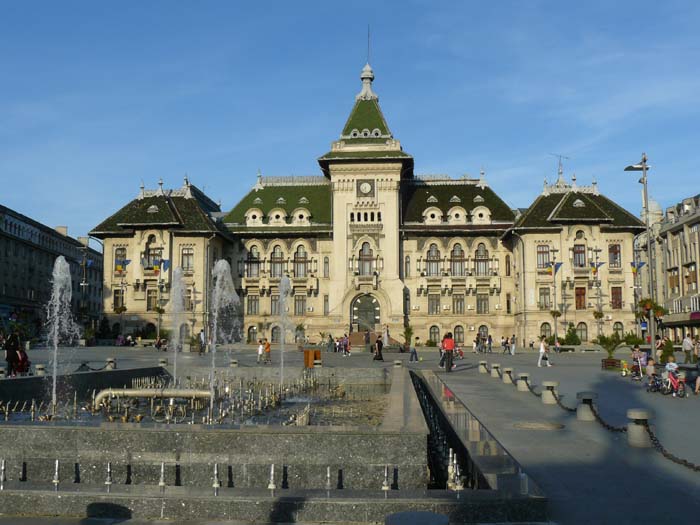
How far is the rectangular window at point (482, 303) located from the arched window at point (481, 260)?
7.15ft

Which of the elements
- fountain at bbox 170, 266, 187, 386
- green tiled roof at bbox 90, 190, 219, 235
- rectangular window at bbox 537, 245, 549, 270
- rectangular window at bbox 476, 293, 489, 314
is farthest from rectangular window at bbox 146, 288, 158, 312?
rectangular window at bbox 537, 245, 549, 270

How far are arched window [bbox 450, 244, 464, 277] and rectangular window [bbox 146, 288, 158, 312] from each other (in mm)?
27853

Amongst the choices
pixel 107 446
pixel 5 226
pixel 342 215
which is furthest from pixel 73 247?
pixel 107 446

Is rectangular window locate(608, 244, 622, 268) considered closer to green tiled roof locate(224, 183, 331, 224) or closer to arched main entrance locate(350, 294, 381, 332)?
arched main entrance locate(350, 294, 381, 332)

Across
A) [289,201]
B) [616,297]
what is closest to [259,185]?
[289,201]

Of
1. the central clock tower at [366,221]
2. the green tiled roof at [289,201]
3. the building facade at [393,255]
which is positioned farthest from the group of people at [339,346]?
the green tiled roof at [289,201]

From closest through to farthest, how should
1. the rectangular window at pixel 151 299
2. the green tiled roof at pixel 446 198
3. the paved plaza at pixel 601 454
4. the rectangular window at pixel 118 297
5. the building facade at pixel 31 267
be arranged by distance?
the paved plaza at pixel 601 454, the rectangular window at pixel 151 299, the rectangular window at pixel 118 297, the green tiled roof at pixel 446 198, the building facade at pixel 31 267

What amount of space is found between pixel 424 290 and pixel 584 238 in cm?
1513

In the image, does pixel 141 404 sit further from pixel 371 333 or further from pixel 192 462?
pixel 371 333

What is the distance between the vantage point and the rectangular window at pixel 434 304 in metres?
66.4

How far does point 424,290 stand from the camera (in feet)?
218

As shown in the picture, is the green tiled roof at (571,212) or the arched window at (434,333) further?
the arched window at (434,333)

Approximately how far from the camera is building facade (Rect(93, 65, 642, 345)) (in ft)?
206

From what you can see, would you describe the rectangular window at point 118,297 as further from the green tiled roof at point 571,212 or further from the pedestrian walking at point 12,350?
the pedestrian walking at point 12,350
